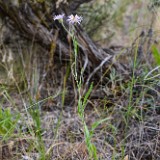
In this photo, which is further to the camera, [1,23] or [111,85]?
[1,23]

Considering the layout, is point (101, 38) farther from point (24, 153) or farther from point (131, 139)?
point (24, 153)

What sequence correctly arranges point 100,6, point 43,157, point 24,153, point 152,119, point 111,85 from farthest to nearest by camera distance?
point 100,6 < point 111,85 < point 152,119 < point 24,153 < point 43,157

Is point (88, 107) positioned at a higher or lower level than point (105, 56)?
lower

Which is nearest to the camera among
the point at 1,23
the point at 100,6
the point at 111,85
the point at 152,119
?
the point at 152,119

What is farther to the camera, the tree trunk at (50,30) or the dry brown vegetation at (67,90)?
the tree trunk at (50,30)

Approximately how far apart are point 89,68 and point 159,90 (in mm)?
405

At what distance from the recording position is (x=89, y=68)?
1.97 metres

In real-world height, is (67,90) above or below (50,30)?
below

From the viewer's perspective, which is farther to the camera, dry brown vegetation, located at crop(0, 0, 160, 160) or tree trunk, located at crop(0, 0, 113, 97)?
tree trunk, located at crop(0, 0, 113, 97)

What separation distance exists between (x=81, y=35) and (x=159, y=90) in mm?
503

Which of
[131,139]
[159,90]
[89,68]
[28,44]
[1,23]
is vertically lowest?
[131,139]

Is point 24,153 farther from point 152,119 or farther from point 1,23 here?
point 1,23

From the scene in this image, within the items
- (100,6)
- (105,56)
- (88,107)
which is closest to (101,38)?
(100,6)

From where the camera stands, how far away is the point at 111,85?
1895 millimetres
